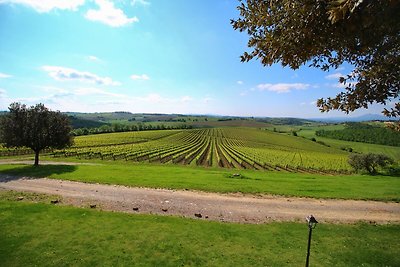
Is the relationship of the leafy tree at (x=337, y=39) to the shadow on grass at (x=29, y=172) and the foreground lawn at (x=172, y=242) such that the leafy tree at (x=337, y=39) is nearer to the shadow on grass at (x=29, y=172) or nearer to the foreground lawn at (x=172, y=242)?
the foreground lawn at (x=172, y=242)

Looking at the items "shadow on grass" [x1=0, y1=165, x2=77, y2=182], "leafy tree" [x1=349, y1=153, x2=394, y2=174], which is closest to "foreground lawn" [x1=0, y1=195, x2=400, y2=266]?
"shadow on grass" [x1=0, y1=165, x2=77, y2=182]

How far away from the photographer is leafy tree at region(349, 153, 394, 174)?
48.2 metres

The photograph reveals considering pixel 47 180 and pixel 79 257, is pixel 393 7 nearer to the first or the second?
pixel 79 257

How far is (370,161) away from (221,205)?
132ft

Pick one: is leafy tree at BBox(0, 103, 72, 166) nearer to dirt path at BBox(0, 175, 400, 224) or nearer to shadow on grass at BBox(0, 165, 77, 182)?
shadow on grass at BBox(0, 165, 77, 182)

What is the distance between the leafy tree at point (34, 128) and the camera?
115ft

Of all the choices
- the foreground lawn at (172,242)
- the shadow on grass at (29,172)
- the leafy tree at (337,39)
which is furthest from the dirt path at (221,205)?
the leafy tree at (337,39)

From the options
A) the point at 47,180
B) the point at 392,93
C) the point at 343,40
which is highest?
the point at 343,40

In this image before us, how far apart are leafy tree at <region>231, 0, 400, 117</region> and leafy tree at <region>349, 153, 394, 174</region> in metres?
48.9

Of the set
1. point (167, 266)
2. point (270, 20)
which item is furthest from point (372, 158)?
point (270, 20)

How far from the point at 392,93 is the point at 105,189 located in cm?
2182

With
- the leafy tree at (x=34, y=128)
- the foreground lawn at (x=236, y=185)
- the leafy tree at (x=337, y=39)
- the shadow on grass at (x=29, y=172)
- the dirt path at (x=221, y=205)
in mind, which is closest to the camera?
the leafy tree at (x=337, y=39)

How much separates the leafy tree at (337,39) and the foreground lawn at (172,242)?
8475 millimetres

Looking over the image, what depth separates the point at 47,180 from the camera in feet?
89.4
